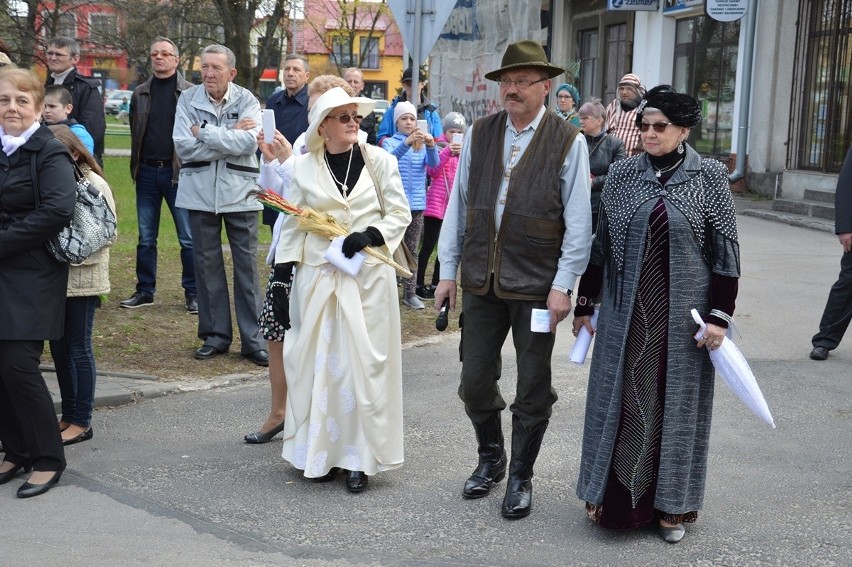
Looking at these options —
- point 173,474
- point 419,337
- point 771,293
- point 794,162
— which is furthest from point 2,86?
point 794,162

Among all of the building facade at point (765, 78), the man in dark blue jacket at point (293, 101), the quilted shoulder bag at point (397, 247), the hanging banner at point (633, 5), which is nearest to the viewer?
the quilted shoulder bag at point (397, 247)

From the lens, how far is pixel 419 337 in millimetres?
8984

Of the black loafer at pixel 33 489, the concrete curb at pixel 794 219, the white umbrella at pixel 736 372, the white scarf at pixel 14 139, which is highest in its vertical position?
the white scarf at pixel 14 139

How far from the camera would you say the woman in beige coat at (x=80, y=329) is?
5836 mm

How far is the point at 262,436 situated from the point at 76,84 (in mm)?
4333

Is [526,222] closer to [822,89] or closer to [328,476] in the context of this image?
[328,476]

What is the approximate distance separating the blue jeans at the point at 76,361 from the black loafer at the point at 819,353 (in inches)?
201

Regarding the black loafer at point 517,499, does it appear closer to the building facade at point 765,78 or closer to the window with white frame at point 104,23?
the building facade at point 765,78

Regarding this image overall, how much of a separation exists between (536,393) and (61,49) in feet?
19.0

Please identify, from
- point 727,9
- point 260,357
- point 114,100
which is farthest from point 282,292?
point 114,100

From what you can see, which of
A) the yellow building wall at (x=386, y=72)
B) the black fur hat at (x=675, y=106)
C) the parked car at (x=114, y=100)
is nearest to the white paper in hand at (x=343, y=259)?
the black fur hat at (x=675, y=106)

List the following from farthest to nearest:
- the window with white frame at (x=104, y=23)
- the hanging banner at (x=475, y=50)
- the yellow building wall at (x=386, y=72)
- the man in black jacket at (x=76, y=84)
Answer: the yellow building wall at (x=386, y=72) → the window with white frame at (x=104, y=23) → the hanging banner at (x=475, y=50) → the man in black jacket at (x=76, y=84)

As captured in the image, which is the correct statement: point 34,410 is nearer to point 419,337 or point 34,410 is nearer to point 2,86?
point 2,86

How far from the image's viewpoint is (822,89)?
16531 mm
